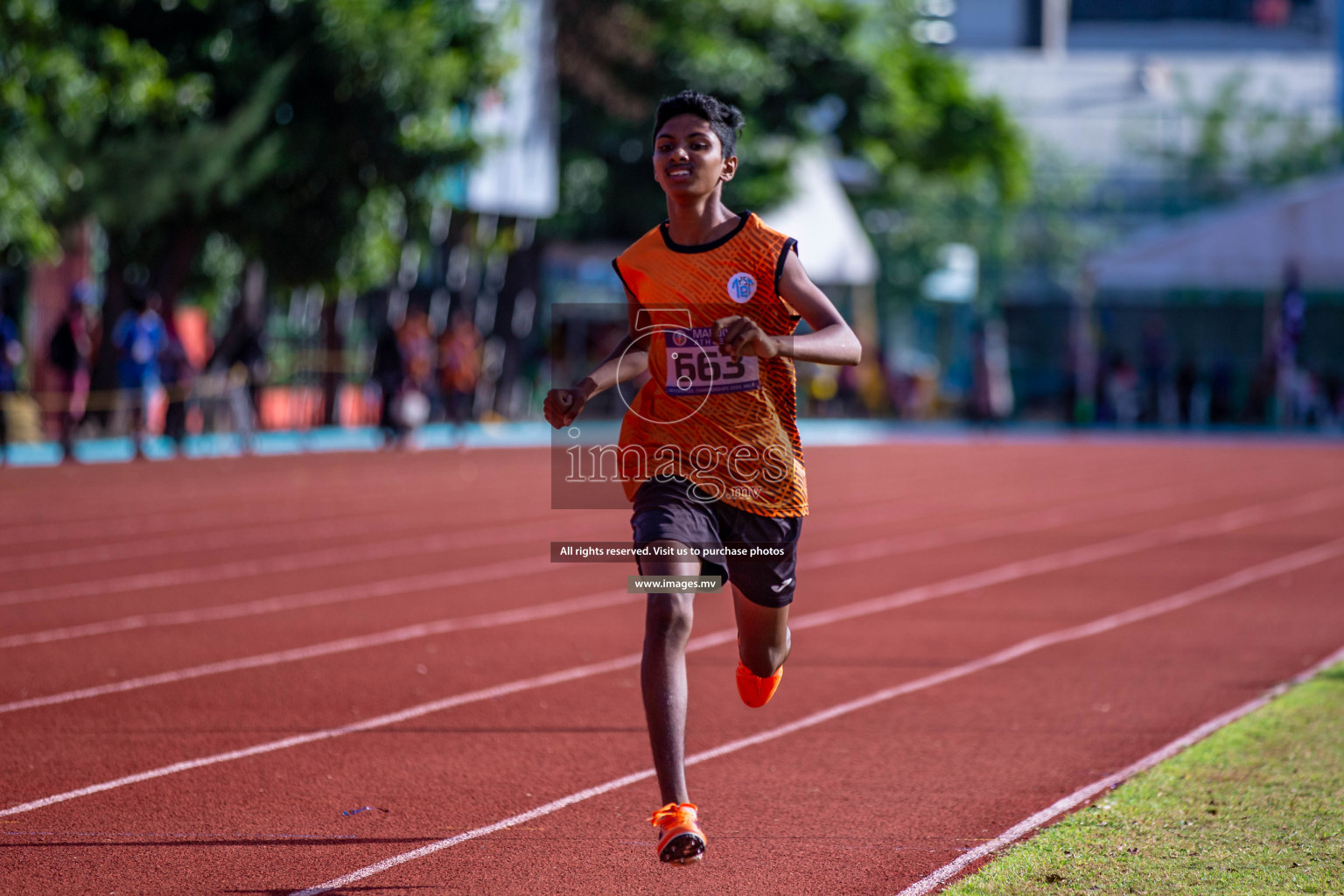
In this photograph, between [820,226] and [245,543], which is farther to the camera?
[820,226]

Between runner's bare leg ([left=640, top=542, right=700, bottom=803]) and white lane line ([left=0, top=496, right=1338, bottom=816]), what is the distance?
1.96 m

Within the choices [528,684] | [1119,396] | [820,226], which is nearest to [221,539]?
[528,684]

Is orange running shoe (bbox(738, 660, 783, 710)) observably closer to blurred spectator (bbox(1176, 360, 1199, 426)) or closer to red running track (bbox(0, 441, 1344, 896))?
red running track (bbox(0, 441, 1344, 896))

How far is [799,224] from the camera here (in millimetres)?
30578

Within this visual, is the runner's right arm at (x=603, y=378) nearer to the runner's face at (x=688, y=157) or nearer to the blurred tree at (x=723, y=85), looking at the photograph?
the runner's face at (x=688, y=157)

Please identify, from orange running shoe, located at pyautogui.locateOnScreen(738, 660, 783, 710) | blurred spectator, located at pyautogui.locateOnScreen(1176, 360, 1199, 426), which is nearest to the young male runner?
orange running shoe, located at pyautogui.locateOnScreen(738, 660, 783, 710)

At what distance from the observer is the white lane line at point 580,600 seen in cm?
698

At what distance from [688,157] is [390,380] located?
19273 mm

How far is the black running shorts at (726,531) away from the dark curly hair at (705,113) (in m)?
0.85

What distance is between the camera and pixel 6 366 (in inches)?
727

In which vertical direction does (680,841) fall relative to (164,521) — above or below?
above

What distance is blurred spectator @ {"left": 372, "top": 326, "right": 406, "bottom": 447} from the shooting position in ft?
75.7

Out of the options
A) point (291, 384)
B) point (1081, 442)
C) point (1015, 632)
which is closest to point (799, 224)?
point (1081, 442)

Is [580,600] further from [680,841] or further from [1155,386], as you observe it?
[1155,386]
